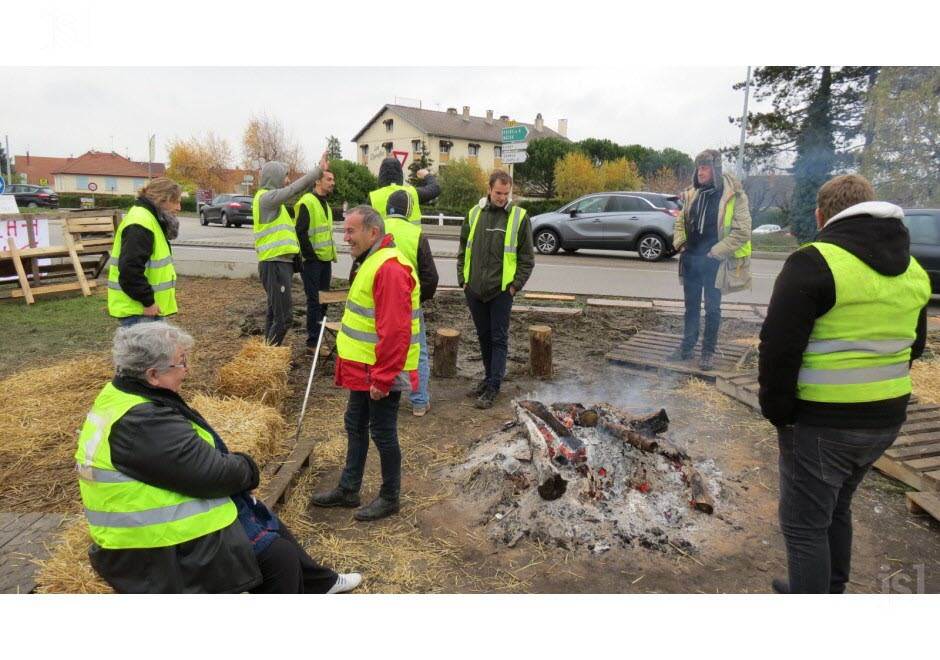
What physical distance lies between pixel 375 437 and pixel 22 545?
186 cm

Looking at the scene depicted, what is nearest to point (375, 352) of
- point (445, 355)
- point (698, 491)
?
point (698, 491)

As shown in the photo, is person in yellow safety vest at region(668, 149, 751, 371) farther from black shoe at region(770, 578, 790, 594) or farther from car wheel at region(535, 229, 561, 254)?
car wheel at region(535, 229, 561, 254)

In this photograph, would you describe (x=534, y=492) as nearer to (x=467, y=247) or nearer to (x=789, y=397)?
(x=789, y=397)

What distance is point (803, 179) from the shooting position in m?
10.5

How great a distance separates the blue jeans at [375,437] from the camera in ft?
11.2

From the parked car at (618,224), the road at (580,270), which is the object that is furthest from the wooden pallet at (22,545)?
the parked car at (618,224)

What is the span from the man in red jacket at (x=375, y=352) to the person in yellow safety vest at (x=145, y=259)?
1.52 m

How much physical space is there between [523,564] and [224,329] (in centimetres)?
589

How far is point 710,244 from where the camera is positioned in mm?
5992

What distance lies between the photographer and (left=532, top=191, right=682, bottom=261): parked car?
14641 mm

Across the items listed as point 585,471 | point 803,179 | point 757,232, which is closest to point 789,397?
point 585,471

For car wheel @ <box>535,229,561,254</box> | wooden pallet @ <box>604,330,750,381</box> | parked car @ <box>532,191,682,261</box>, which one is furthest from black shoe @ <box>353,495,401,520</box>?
car wheel @ <box>535,229,561,254</box>

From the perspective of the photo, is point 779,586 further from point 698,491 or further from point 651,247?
point 651,247

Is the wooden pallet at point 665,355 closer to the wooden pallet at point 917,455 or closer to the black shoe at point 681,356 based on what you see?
the black shoe at point 681,356
